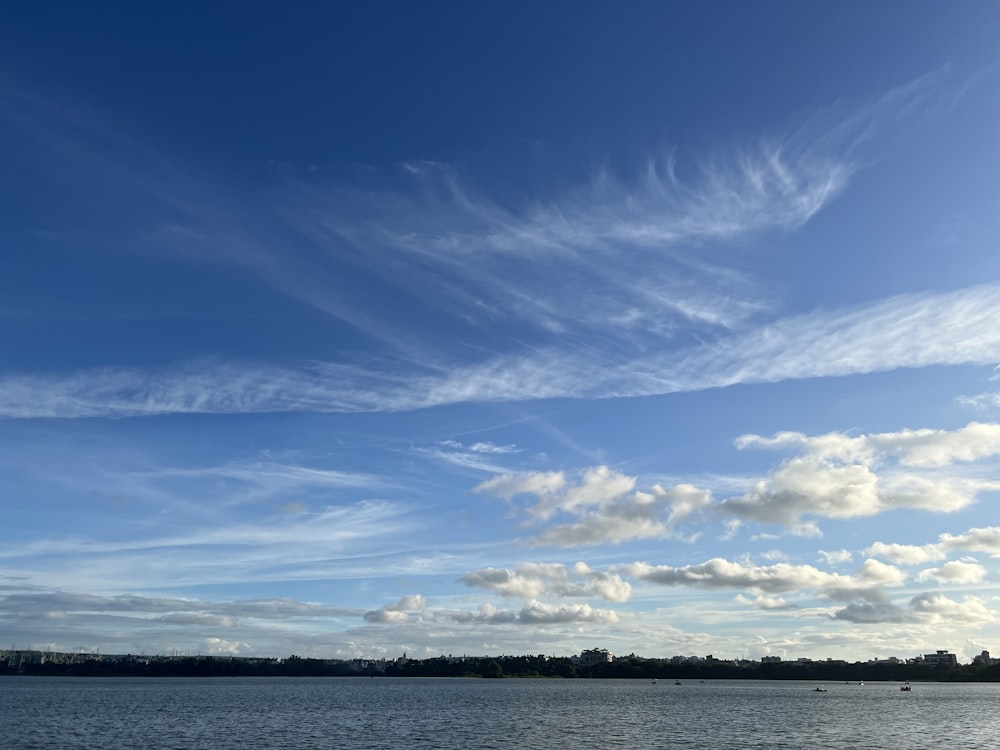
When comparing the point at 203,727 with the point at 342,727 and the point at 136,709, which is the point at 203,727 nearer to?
the point at 342,727

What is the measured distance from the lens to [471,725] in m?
137

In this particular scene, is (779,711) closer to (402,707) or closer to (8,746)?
(402,707)

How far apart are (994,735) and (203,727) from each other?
12128cm

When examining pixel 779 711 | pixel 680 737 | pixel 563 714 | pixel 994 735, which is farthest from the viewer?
pixel 779 711

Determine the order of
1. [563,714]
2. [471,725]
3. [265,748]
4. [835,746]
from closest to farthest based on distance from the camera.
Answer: [265,748], [835,746], [471,725], [563,714]

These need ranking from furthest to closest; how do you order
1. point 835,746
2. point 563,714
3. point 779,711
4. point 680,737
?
1. point 779,711
2. point 563,714
3. point 680,737
4. point 835,746

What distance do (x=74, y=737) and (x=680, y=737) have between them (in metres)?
83.0

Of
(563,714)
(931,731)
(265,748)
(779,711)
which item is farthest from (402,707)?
(931,731)

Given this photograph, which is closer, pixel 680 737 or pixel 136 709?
pixel 680 737

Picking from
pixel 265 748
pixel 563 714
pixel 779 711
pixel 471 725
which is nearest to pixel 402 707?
pixel 563 714

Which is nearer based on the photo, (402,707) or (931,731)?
(931,731)

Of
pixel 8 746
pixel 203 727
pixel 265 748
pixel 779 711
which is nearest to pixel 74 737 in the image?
Answer: pixel 8 746

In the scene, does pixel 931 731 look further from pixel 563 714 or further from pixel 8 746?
pixel 8 746

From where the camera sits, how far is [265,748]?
330 ft
